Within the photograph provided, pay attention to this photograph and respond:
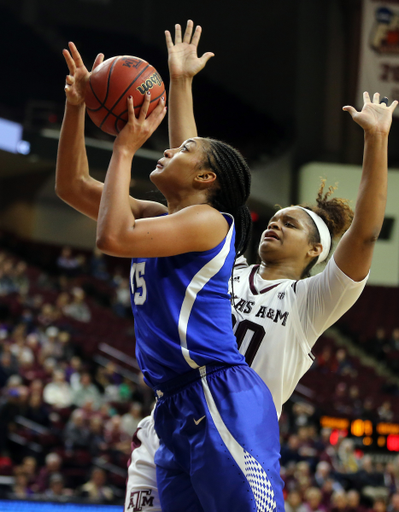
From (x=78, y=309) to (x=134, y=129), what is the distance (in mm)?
12030

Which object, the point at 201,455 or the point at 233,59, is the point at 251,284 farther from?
the point at 233,59

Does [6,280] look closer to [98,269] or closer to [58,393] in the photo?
[98,269]

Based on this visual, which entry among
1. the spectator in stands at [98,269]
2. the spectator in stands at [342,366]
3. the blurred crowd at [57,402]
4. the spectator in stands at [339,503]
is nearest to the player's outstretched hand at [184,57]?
the blurred crowd at [57,402]

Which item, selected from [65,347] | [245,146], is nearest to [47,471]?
[65,347]

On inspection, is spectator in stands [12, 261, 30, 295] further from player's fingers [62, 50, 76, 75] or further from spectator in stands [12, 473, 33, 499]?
player's fingers [62, 50, 76, 75]

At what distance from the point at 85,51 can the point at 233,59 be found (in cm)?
347

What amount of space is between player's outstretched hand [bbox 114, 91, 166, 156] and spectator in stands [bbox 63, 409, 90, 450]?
707 centimetres

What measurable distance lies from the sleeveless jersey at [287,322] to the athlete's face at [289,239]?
0.17 metres

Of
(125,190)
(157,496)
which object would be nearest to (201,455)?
(157,496)

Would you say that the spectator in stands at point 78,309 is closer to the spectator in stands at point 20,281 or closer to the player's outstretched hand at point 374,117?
the spectator in stands at point 20,281

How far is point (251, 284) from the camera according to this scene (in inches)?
109

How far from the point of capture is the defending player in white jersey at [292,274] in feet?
7.61

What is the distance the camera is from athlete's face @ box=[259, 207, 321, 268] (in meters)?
2.77

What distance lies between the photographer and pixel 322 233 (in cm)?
285
